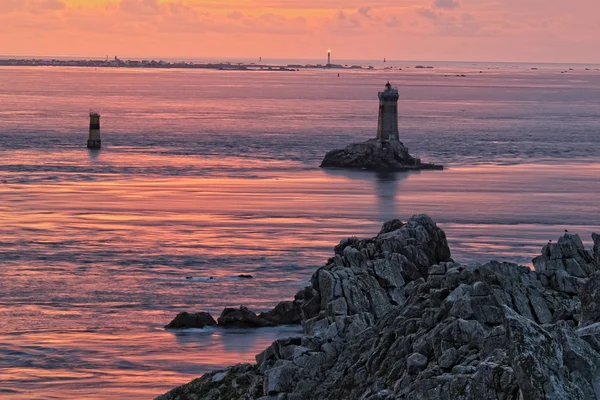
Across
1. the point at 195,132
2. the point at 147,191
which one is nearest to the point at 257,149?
the point at 195,132

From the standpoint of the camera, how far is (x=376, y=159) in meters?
100

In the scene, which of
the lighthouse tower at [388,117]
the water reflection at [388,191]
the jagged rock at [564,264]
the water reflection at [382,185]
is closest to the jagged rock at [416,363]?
the jagged rock at [564,264]

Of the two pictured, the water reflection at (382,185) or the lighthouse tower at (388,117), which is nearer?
the water reflection at (382,185)

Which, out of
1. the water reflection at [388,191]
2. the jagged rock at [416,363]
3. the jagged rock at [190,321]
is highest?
the jagged rock at [416,363]

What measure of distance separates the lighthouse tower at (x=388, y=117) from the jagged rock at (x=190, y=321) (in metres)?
60.5

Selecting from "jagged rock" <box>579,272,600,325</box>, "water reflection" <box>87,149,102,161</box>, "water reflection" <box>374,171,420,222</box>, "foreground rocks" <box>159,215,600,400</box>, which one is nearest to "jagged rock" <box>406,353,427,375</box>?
"foreground rocks" <box>159,215,600,400</box>

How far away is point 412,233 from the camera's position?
137 feet

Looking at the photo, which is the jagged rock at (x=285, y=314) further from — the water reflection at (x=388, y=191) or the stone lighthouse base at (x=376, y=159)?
the stone lighthouse base at (x=376, y=159)

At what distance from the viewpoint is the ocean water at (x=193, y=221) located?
1473 inches

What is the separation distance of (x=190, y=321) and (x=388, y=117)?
61197 millimetres

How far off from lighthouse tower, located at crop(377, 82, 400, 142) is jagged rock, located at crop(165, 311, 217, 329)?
60.5m

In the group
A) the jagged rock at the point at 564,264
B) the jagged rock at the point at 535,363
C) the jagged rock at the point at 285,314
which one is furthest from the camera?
the jagged rock at the point at 285,314

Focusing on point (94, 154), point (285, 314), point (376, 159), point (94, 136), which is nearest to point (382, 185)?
point (376, 159)

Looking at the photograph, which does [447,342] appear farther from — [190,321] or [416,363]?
[190,321]
